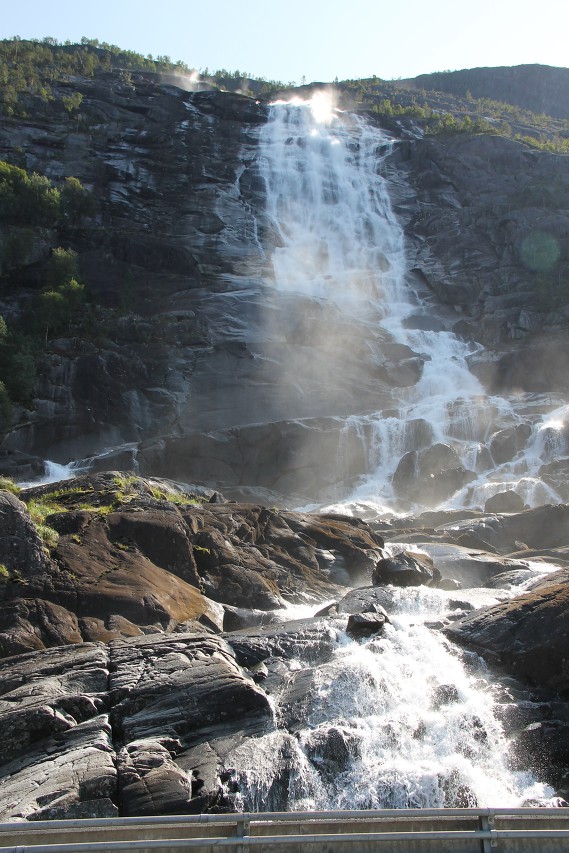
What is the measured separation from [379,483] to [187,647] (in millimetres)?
33623

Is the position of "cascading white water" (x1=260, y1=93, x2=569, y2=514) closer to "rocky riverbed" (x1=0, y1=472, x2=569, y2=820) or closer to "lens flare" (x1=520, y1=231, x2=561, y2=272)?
"lens flare" (x1=520, y1=231, x2=561, y2=272)

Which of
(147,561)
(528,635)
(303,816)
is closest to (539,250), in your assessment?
(147,561)

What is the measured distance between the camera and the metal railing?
22.6 feet

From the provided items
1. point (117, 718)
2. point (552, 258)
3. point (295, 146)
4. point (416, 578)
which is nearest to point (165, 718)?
point (117, 718)

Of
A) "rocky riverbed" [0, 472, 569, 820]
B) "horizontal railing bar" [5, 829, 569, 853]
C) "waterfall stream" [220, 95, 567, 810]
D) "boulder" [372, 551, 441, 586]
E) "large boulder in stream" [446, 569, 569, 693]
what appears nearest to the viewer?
"horizontal railing bar" [5, 829, 569, 853]

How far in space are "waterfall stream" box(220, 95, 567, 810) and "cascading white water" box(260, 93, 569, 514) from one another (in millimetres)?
139

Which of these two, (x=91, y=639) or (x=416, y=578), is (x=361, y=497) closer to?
(x=416, y=578)

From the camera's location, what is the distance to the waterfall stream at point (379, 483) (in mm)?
11602

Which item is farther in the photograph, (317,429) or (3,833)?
(317,429)

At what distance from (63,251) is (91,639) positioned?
55.2m

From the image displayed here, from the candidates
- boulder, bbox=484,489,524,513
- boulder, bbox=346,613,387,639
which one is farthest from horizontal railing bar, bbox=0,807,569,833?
boulder, bbox=484,489,524,513

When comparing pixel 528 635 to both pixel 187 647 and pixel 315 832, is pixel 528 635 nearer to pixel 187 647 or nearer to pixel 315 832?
pixel 187 647

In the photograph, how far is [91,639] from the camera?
14.5 metres

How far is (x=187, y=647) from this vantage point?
44.5 feet
